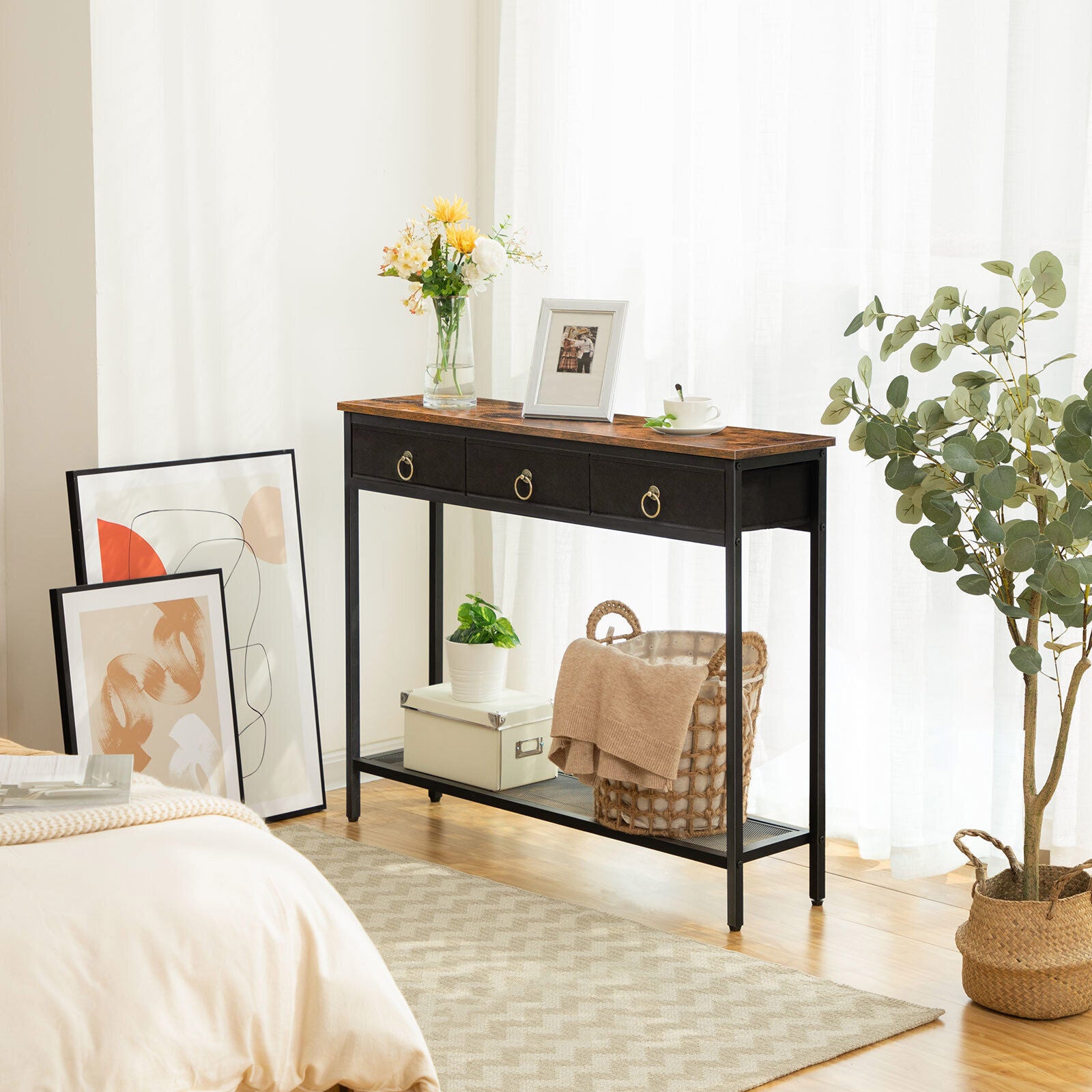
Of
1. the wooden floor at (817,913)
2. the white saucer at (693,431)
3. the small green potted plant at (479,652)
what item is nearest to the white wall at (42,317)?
the wooden floor at (817,913)

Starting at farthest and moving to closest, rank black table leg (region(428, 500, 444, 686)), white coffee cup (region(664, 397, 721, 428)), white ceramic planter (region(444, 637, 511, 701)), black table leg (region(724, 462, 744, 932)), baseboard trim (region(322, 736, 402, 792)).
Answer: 1. baseboard trim (region(322, 736, 402, 792))
2. black table leg (region(428, 500, 444, 686))
3. white ceramic planter (region(444, 637, 511, 701))
4. white coffee cup (region(664, 397, 721, 428))
5. black table leg (region(724, 462, 744, 932))

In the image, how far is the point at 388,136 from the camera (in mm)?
4168

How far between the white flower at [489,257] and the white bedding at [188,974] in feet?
5.39

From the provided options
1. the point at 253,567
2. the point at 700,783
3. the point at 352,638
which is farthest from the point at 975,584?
the point at 253,567

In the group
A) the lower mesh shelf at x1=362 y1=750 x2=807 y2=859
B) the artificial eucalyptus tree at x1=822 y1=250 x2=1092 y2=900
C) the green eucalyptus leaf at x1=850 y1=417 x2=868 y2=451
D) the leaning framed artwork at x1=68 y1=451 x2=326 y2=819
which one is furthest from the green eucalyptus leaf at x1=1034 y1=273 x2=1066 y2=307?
the leaning framed artwork at x1=68 y1=451 x2=326 y2=819

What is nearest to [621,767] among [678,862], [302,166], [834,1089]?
[678,862]

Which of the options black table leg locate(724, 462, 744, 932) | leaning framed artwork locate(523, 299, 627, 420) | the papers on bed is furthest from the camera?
leaning framed artwork locate(523, 299, 627, 420)

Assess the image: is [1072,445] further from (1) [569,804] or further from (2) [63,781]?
(2) [63,781]

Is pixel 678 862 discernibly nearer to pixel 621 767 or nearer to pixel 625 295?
pixel 621 767

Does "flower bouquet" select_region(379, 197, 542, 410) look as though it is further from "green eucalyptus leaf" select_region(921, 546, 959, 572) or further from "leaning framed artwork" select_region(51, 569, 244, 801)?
"green eucalyptus leaf" select_region(921, 546, 959, 572)

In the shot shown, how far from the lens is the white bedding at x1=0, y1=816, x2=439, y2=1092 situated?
75.5 inches

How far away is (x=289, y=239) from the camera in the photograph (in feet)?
13.1

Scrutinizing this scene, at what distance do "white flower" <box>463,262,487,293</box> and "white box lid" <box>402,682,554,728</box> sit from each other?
0.96m

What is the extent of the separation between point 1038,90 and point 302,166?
70.6 inches
